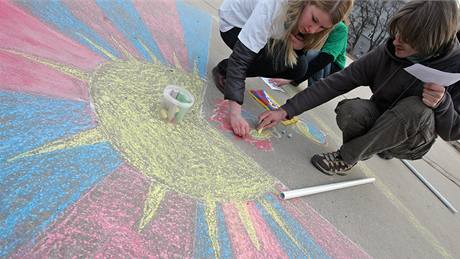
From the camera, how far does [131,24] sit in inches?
95.3

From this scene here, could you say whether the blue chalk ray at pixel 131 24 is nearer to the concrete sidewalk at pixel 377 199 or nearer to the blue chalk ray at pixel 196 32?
the blue chalk ray at pixel 196 32

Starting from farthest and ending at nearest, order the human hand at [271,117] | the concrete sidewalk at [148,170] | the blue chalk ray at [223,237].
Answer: the human hand at [271,117]
the blue chalk ray at [223,237]
the concrete sidewalk at [148,170]

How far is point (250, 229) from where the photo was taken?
137cm

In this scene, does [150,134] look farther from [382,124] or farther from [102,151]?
[382,124]

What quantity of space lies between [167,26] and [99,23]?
600mm

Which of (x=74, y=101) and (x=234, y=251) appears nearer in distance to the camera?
(x=234, y=251)

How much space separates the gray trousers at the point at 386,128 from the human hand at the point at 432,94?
0.04 meters

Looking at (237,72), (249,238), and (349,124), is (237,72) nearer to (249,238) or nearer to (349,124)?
(349,124)

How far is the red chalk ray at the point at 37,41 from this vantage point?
164 centimetres

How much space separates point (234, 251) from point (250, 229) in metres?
0.15

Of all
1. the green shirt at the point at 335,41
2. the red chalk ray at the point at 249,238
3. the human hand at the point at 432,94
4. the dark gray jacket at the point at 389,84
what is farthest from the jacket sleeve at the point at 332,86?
the red chalk ray at the point at 249,238

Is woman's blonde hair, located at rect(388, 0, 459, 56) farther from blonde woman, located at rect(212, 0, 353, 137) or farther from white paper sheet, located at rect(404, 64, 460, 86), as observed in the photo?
blonde woman, located at rect(212, 0, 353, 137)

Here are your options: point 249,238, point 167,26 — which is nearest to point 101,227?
point 249,238

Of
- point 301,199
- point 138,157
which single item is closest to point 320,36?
point 301,199
